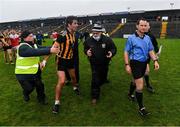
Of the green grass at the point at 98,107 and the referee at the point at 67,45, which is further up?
the referee at the point at 67,45

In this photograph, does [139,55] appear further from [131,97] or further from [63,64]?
[63,64]

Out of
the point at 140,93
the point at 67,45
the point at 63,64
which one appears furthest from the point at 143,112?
the point at 67,45

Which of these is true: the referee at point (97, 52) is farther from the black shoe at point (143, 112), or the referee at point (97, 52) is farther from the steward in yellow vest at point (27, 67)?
the black shoe at point (143, 112)

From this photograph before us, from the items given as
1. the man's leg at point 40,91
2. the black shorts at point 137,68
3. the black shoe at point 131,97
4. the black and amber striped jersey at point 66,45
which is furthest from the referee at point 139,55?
the man's leg at point 40,91

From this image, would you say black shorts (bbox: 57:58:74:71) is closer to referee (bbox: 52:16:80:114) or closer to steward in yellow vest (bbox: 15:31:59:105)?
referee (bbox: 52:16:80:114)

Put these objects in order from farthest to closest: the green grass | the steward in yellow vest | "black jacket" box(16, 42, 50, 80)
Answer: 1. the steward in yellow vest
2. the green grass
3. "black jacket" box(16, 42, 50, 80)

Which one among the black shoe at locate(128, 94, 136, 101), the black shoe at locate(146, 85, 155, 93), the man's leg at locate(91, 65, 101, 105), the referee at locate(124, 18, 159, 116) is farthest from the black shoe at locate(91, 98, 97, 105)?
the black shoe at locate(146, 85, 155, 93)

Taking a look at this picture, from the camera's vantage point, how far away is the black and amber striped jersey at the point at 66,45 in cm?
805

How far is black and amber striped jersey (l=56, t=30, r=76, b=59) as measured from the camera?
8047 mm

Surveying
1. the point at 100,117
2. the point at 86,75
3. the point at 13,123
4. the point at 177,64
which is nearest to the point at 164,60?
the point at 177,64

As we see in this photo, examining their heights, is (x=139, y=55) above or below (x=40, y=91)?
above

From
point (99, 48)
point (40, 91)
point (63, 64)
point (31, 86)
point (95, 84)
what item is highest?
point (99, 48)

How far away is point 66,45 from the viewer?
810 centimetres

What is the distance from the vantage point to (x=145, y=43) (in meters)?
7.34
